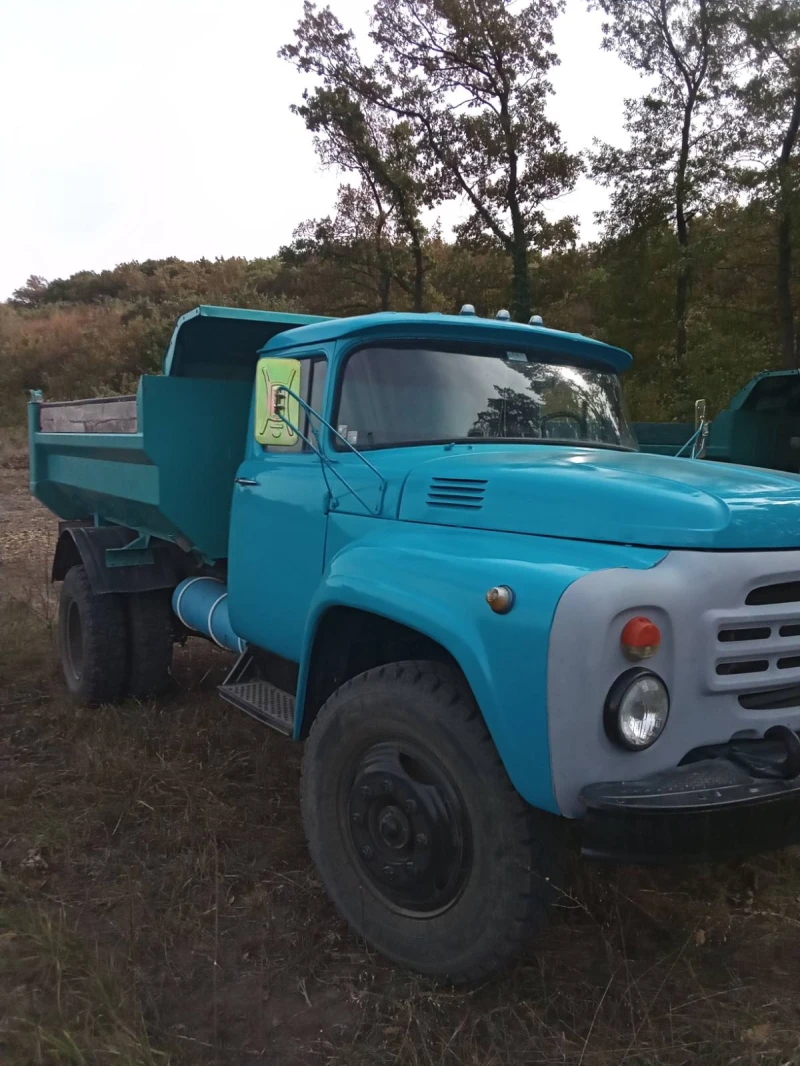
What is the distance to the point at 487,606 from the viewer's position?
7.77ft

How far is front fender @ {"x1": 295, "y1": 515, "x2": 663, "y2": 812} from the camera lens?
2.22 m

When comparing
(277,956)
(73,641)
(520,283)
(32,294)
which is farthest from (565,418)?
(32,294)

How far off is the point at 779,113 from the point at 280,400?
55.6 feet

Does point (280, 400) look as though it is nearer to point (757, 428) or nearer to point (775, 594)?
point (775, 594)

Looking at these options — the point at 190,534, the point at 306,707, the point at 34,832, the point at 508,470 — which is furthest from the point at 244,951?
the point at 190,534

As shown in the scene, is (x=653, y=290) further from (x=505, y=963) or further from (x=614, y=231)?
(x=505, y=963)

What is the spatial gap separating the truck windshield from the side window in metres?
0.13

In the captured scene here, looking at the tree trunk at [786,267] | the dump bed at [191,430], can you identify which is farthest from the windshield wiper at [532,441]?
the tree trunk at [786,267]

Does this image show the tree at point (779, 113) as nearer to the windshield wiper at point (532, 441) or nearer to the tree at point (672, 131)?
the tree at point (672, 131)

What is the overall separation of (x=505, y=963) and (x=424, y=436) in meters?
1.87

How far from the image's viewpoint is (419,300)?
21672 millimetres

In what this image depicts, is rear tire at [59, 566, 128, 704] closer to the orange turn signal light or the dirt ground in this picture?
the dirt ground

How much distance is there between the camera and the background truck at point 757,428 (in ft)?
25.7

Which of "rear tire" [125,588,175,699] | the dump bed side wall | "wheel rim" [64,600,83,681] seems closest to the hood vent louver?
the dump bed side wall
